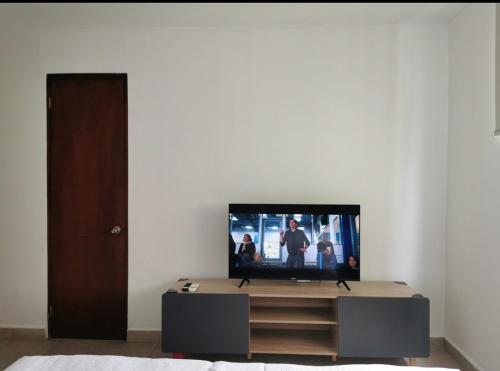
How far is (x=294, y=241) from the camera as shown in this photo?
3197 millimetres

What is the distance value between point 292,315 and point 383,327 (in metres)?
0.65

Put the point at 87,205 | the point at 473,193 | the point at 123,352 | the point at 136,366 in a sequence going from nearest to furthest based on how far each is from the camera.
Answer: the point at 136,366
the point at 473,193
the point at 123,352
the point at 87,205

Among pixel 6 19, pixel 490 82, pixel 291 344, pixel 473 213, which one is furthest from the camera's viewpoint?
pixel 6 19

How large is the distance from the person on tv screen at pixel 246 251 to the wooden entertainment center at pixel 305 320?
0.20m

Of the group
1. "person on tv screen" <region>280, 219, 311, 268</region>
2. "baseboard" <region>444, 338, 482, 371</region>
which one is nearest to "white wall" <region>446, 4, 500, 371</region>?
"baseboard" <region>444, 338, 482, 371</region>

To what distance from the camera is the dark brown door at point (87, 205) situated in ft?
11.8

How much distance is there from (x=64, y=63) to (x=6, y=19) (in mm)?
519

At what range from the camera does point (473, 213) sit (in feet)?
9.66

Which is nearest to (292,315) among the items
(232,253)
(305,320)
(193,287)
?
(305,320)

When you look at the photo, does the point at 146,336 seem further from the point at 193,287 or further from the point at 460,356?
the point at 460,356

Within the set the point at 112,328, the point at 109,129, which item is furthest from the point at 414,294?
the point at 109,129

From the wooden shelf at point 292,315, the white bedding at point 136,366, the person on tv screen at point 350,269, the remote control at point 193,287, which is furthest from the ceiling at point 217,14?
the white bedding at point 136,366

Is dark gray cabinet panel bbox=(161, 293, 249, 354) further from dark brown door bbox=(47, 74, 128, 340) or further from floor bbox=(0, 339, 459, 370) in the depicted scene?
dark brown door bbox=(47, 74, 128, 340)

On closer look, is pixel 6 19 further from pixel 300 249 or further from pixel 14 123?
pixel 300 249
